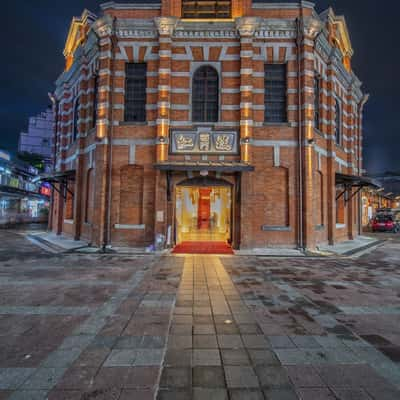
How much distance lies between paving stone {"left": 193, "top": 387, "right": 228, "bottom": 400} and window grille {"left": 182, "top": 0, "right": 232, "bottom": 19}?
16.1m

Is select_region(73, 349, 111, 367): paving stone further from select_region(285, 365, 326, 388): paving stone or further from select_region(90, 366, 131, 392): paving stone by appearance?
select_region(285, 365, 326, 388): paving stone

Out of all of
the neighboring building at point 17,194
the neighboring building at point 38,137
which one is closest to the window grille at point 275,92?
the neighboring building at point 17,194

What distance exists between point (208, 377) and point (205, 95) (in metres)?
12.4

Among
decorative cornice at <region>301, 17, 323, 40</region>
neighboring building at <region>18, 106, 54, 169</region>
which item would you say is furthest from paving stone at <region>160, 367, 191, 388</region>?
neighboring building at <region>18, 106, 54, 169</region>

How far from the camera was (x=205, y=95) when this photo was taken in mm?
12625

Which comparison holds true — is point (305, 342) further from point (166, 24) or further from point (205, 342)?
point (166, 24)

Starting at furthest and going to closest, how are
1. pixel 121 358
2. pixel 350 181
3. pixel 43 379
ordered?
pixel 350 181, pixel 121 358, pixel 43 379

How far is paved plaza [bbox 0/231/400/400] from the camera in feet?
8.71

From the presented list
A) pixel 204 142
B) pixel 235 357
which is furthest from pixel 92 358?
pixel 204 142

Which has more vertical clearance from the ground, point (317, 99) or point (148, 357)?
point (317, 99)

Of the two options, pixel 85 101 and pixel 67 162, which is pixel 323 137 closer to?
pixel 85 101

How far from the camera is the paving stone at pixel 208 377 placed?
269 centimetres

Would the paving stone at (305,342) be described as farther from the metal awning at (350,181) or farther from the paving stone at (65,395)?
the metal awning at (350,181)

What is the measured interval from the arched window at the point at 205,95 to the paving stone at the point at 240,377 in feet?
37.6
